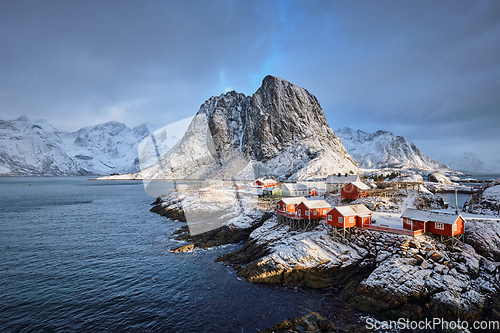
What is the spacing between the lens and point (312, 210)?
3734 cm

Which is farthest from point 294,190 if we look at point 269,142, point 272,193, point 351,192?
point 269,142

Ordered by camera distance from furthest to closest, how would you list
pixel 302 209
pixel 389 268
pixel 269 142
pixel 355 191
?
pixel 269 142 → pixel 355 191 → pixel 302 209 → pixel 389 268

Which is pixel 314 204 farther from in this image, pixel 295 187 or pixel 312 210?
pixel 295 187

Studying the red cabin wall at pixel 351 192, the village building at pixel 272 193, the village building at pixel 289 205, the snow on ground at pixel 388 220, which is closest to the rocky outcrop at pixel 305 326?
the snow on ground at pixel 388 220

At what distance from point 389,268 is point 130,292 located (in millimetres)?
25976

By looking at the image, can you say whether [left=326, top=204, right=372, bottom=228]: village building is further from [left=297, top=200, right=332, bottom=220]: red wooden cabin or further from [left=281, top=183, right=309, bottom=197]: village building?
[left=281, top=183, right=309, bottom=197]: village building

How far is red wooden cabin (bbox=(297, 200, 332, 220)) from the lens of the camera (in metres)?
37.3

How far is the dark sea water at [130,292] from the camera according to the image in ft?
62.0

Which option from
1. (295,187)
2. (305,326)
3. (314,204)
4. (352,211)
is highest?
(295,187)

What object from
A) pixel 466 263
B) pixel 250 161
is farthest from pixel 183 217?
pixel 250 161

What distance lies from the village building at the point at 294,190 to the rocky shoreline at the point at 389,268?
25.4 m

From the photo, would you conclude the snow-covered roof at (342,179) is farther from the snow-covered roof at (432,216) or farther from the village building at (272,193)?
the snow-covered roof at (432,216)

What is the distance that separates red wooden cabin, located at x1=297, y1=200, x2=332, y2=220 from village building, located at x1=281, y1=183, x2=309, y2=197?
22095mm

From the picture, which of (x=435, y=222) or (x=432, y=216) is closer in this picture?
(x=435, y=222)
